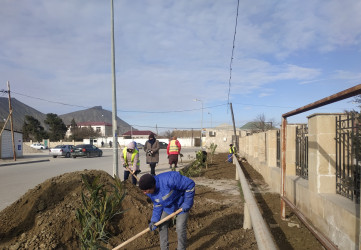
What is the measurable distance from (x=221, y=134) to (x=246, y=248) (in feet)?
128

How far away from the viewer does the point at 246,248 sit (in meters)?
4.15

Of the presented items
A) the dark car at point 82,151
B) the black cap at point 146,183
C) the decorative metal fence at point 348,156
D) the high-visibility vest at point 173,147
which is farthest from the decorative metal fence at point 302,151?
the dark car at point 82,151

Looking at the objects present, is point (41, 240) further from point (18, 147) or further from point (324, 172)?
point (18, 147)

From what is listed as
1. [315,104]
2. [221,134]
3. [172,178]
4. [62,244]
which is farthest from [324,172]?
[221,134]

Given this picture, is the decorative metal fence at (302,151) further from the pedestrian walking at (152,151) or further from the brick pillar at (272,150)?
the pedestrian walking at (152,151)

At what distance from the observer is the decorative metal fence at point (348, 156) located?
12.3 ft

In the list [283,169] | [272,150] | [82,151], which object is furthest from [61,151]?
[283,169]

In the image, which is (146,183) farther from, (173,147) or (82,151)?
(82,151)

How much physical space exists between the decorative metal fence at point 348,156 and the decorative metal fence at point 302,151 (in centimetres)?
172

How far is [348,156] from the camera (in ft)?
13.5

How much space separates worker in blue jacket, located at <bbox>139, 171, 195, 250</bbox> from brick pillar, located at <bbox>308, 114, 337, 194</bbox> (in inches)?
A: 74.9

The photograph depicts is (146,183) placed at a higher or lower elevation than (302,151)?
lower

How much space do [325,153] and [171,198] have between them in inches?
88.9

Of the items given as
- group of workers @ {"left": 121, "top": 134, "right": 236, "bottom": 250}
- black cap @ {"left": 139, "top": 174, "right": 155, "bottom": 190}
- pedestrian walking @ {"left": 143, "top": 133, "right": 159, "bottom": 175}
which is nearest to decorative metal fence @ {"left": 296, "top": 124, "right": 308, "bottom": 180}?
group of workers @ {"left": 121, "top": 134, "right": 236, "bottom": 250}
